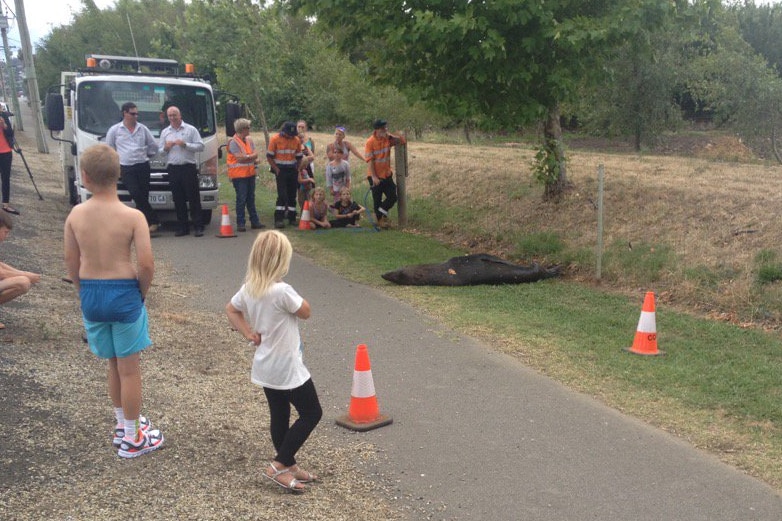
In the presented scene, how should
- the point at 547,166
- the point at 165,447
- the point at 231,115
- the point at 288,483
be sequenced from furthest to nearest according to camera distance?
1. the point at 231,115
2. the point at 547,166
3. the point at 165,447
4. the point at 288,483

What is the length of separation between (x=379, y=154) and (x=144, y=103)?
424 cm

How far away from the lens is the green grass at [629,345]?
5.43 metres

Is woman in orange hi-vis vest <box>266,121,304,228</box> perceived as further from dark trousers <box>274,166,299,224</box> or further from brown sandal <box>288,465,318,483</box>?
brown sandal <box>288,465,318,483</box>

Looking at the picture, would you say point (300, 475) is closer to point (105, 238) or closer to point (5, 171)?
point (105, 238)

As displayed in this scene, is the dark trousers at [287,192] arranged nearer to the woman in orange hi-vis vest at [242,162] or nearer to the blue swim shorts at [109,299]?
the woman in orange hi-vis vest at [242,162]

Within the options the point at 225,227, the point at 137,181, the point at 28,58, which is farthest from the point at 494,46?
the point at 28,58

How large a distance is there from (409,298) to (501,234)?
13.2ft

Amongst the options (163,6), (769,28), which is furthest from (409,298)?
(163,6)

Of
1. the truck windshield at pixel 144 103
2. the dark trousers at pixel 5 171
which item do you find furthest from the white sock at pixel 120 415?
the dark trousers at pixel 5 171

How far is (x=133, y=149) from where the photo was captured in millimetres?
12047

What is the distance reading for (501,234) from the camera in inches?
502

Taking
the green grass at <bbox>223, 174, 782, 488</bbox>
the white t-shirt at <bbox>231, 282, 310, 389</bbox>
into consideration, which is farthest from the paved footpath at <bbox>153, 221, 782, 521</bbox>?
the white t-shirt at <bbox>231, 282, 310, 389</bbox>

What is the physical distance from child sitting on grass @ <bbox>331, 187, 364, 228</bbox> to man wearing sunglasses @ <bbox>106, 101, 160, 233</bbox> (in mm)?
3483

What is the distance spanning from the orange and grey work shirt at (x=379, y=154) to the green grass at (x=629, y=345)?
2.77 m
